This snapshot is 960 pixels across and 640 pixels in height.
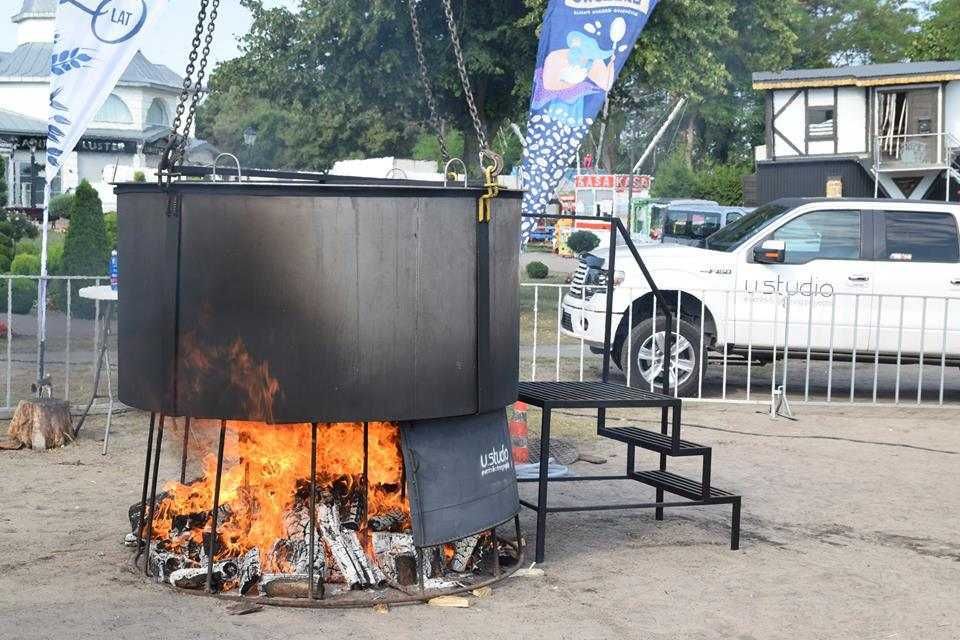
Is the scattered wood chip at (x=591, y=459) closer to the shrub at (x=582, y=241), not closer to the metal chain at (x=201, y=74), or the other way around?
the metal chain at (x=201, y=74)

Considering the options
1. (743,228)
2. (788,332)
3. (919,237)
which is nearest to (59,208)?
(743,228)

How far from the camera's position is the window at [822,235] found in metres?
13.5

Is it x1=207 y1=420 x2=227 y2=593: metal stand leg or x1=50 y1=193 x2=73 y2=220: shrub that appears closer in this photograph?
x1=207 y1=420 x2=227 y2=593: metal stand leg

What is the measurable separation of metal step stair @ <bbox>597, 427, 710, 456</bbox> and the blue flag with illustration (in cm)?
939

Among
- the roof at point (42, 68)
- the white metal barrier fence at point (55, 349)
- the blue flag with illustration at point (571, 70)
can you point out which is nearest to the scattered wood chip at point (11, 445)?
the white metal barrier fence at point (55, 349)

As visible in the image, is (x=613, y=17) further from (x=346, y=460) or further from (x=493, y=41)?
(x=346, y=460)

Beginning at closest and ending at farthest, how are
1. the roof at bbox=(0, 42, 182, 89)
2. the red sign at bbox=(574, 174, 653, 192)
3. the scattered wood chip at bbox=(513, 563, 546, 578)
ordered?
the scattered wood chip at bbox=(513, 563, 546, 578) < the red sign at bbox=(574, 174, 653, 192) < the roof at bbox=(0, 42, 182, 89)

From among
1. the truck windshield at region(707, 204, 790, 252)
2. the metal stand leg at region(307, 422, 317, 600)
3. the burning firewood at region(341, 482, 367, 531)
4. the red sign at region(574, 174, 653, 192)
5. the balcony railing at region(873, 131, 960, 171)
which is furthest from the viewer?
the red sign at region(574, 174, 653, 192)

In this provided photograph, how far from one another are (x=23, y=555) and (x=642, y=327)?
303 inches

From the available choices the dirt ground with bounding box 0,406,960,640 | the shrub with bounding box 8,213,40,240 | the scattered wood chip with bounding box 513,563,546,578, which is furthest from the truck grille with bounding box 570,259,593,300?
the shrub with bounding box 8,213,40,240

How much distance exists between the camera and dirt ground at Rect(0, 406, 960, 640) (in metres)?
5.67

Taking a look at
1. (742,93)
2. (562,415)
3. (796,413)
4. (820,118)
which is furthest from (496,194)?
(742,93)

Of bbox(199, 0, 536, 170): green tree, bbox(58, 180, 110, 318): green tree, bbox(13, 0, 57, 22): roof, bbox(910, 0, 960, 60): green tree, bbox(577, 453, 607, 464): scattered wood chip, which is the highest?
bbox(13, 0, 57, 22): roof

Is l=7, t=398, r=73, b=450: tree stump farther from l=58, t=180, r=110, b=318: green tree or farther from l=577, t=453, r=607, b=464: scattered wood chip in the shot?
l=58, t=180, r=110, b=318: green tree
